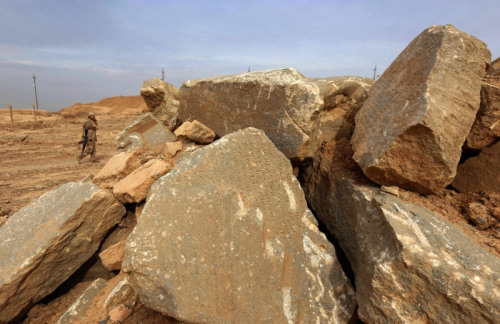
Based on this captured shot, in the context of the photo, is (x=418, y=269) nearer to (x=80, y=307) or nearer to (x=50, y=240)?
(x=80, y=307)

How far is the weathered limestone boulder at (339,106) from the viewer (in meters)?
2.83

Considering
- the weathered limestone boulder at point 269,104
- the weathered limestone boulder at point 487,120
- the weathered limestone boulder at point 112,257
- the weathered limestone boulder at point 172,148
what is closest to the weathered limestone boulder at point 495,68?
the weathered limestone boulder at point 487,120

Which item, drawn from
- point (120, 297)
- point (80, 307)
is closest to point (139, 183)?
point (120, 297)

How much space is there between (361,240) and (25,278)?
2511 mm

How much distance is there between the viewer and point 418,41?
225 centimetres

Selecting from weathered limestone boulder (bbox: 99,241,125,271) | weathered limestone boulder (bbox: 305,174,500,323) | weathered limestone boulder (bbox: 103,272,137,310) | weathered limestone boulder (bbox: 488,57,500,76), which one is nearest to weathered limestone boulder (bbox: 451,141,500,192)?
weathered limestone boulder (bbox: 305,174,500,323)

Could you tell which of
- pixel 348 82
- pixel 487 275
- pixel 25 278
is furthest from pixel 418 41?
pixel 25 278

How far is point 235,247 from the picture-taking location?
1.82 meters

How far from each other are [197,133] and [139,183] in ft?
2.53

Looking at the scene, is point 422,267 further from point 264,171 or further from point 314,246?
point 264,171

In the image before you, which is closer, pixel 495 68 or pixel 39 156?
pixel 495 68

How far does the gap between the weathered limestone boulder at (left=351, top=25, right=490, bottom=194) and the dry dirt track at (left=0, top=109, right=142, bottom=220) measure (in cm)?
444

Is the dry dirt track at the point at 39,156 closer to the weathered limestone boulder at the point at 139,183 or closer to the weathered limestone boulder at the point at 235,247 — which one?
the weathered limestone boulder at the point at 139,183

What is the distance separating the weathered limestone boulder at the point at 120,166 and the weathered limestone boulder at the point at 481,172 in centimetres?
294
